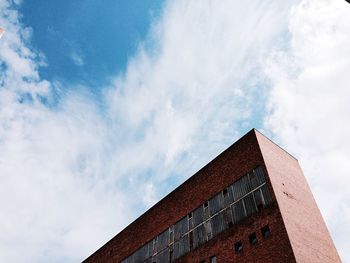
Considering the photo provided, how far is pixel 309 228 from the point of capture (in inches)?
637

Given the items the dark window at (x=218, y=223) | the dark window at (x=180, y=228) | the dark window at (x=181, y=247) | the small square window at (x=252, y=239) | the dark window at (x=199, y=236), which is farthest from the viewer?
the dark window at (x=180, y=228)

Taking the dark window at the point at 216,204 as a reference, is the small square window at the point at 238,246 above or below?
below

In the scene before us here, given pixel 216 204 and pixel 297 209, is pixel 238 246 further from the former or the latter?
pixel 297 209

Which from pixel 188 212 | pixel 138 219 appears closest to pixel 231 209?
pixel 188 212

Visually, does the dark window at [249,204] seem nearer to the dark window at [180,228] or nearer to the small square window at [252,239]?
the small square window at [252,239]

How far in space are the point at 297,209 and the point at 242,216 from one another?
290 cm

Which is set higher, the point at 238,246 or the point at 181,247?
the point at 181,247

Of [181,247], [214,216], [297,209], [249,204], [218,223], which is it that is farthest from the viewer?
[181,247]

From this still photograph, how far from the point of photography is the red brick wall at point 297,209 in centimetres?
1457

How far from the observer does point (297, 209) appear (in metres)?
16.6

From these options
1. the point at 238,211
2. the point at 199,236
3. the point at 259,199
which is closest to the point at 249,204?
the point at 259,199

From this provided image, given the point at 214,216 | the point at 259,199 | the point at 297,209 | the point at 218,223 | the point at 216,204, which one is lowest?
the point at 297,209

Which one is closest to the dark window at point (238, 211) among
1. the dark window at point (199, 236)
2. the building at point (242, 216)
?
the building at point (242, 216)

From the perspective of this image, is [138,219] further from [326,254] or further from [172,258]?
[326,254]
